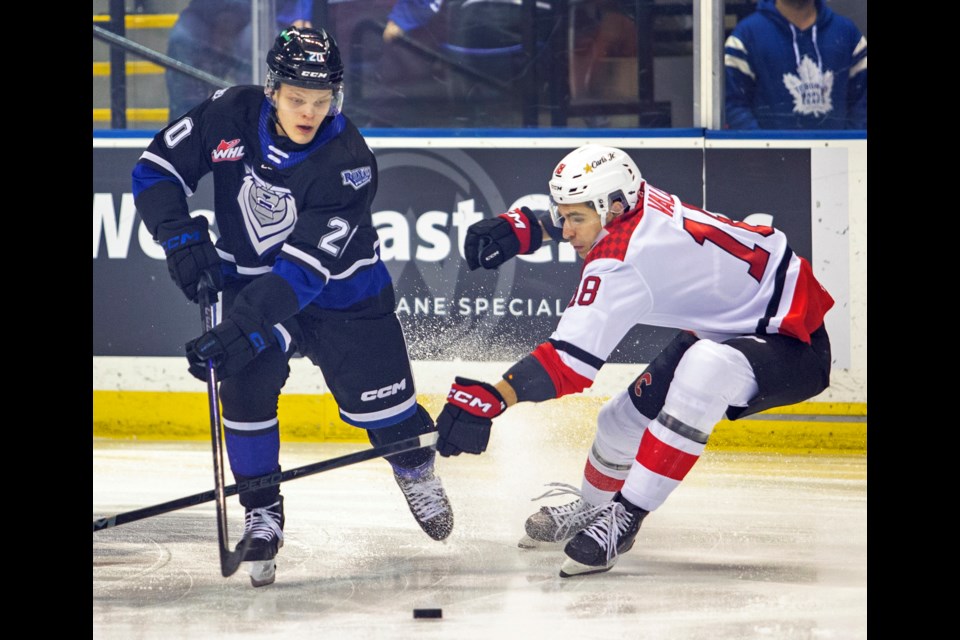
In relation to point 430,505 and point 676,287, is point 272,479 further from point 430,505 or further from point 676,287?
point 676,287

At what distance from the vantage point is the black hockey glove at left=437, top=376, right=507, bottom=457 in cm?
258

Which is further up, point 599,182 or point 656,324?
point 599,182

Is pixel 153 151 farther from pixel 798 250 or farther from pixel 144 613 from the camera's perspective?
pixel 798 250

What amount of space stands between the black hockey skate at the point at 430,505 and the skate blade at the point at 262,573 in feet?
1.55

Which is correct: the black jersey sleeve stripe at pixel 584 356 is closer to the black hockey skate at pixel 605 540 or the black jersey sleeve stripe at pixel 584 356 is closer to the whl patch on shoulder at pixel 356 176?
the black hockey skate at pixel 605 540

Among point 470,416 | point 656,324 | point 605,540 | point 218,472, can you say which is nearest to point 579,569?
point 605,540

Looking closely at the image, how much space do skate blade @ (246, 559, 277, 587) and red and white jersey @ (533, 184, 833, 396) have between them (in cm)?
72

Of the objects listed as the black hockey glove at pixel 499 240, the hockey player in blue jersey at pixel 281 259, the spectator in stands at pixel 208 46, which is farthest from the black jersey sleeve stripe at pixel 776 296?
the spectator in stands at pixel 208 46

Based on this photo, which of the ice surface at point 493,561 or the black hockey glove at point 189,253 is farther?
the black hockey glove at point 189,253

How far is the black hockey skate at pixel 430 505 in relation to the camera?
3072 mm

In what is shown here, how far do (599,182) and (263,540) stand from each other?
1.05 m

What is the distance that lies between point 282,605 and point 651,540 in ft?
3.12

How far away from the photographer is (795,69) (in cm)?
412

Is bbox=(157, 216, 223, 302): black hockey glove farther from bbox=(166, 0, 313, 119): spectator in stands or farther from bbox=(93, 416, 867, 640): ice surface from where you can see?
bbox=(166, 0, 313, 119): spectator in stands
